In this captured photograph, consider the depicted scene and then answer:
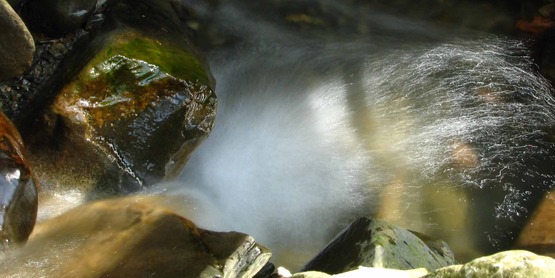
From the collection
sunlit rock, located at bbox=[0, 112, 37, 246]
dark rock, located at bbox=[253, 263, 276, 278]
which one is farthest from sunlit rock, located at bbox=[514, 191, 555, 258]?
sunlit rock, located at bbox=[0, 112, 37, 246]

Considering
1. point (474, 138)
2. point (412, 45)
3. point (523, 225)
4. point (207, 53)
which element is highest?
point (207, 53)

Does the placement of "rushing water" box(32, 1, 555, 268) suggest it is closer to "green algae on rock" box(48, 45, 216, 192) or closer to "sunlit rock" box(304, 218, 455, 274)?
"green algae on rock" box(48, 45, 216, 192)

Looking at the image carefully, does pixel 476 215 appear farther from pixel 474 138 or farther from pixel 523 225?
pixel 474 138

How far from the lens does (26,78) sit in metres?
5.23

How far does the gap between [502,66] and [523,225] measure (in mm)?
2500

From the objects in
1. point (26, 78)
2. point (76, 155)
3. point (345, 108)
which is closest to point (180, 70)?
point (76, 155)

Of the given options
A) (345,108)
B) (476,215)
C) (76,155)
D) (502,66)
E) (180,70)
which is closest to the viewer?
(76,155)

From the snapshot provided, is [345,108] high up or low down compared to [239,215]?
up

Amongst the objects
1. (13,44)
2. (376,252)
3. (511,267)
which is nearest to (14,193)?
(13,44)

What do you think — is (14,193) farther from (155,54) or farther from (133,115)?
(155,54)

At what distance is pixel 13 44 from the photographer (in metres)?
4.53

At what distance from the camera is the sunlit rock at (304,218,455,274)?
3764 millimetres

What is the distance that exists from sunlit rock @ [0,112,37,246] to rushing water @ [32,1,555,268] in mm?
1222

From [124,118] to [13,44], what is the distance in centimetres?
114
